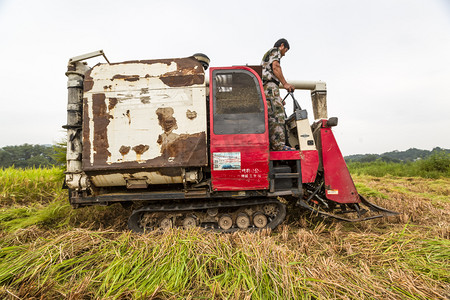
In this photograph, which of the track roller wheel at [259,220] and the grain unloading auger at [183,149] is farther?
the track roller wheel at [259,220]

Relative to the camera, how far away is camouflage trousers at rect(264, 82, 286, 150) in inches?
150

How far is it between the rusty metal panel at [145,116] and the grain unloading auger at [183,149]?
2 cm

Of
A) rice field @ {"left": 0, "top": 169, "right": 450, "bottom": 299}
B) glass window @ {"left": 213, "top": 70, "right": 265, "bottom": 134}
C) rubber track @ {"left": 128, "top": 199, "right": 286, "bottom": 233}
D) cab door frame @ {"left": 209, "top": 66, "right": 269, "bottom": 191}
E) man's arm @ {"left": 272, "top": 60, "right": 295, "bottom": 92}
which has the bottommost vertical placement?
rice field @ {"left": 0, "top": 169, "right": 450, "bottom": 299}

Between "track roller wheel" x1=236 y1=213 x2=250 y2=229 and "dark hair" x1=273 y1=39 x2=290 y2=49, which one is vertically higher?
"dark hair" x1=273 y1=39 x2=290 y2=49

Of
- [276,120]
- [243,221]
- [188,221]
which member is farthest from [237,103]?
[188,221]

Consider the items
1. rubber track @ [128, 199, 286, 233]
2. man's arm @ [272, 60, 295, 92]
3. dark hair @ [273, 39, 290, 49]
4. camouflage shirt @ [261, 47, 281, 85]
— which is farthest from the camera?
dark hair @ [273, 39, 290, 49]

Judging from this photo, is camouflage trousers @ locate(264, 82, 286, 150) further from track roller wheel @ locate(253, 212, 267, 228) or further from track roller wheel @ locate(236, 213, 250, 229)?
track roller wheel @ locate(236, 213, 250, 229)

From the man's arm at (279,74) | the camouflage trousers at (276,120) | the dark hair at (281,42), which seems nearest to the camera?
the camouflage trousers at (276,120)

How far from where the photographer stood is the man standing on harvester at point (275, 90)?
382 centimetres

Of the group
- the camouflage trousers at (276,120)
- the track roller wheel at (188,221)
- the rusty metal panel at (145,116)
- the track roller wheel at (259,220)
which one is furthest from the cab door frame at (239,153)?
the track roller wheel at (188,221)

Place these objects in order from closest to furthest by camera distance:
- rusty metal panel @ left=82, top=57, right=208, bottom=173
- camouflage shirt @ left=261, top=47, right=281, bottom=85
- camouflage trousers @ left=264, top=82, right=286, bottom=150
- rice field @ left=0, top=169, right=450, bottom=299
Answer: rice field @ left=0, top=169, right=450, bottom=299
rusty metal panel @ left=82, top=57, right=208, bottom=173
camouflage trousers @ left=264, top=82, right=286, bottom=150
camouflage shirt @ left=261, top=47, right=281, bottom=85

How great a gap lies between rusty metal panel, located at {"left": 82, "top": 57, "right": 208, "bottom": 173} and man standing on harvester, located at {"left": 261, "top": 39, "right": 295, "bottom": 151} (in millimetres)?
1268

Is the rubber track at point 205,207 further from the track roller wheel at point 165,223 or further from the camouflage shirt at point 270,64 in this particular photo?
the camouflage shirt at point 270,64

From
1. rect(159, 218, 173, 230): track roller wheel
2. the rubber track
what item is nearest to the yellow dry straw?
the rubber track
